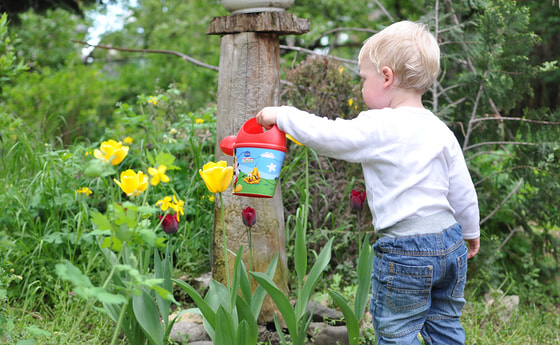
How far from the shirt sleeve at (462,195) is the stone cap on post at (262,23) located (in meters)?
0.98

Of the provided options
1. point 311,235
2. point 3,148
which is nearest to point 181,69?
point 3,148

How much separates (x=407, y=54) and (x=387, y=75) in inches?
3.6

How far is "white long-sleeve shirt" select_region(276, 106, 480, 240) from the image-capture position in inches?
61.7

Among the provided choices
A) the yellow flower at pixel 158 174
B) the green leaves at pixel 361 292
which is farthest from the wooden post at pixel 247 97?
the yellow flower at pixel 158 174

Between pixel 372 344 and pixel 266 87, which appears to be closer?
pixel 372 344

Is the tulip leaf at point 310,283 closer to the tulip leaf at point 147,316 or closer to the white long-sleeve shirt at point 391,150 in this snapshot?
the white long-sleeve shirt at point 391,150

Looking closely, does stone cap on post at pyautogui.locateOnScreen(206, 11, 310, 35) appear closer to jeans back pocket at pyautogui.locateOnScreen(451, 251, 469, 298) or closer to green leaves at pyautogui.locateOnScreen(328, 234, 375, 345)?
green leaves at pyautogui.locateOnScreen(328, 234, 375, 345)

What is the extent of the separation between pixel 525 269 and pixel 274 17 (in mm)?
2340

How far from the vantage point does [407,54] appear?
1.62 meters

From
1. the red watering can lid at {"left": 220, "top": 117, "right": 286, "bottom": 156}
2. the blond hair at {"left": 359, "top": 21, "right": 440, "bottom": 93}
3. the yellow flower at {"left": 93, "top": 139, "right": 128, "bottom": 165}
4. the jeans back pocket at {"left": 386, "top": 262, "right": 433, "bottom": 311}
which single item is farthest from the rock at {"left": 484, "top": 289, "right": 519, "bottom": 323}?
the yellow flower at {"left": 93, "top": 139, "right": 128, "bottom": 165}

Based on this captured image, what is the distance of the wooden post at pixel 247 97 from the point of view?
2.35 meters

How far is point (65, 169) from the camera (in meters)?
2.96

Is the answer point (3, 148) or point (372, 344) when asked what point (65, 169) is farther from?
point (372, 344)

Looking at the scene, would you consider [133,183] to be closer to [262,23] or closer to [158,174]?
[158,174]
